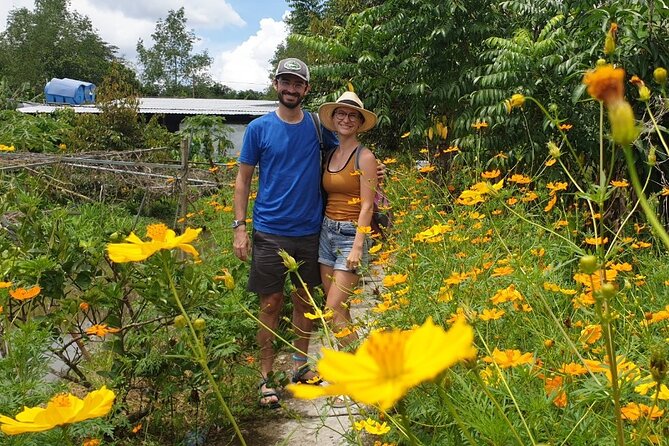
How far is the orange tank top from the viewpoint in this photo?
2523 millimetres

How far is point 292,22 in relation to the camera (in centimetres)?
2027

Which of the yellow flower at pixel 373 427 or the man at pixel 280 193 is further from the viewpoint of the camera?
the man at pixel 280 193

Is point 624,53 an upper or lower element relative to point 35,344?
upper

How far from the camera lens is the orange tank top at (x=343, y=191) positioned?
8.28ft

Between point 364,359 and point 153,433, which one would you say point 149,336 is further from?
Answer: point 364,359

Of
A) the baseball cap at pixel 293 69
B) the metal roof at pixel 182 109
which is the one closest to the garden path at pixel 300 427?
the baseball cap at pixel 293 69

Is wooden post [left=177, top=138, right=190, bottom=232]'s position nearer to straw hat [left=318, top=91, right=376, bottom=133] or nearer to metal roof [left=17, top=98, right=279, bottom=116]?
straw hat [left=318, top=91, right=376, bottom=133]

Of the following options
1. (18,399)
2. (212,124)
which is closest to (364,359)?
(18,399)

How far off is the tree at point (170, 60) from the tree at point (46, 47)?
469 cm

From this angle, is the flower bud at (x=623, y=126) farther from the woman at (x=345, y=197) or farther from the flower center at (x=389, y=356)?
the woman at (x=345, y=197)

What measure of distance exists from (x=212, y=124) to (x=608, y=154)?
5.51 metres

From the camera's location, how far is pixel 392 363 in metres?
0.41

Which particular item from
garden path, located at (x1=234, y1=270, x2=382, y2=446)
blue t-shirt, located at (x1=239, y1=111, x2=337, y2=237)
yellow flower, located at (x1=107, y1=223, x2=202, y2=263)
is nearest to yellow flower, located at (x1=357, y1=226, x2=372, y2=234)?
garden path, located at (x1=234, y1=270, x2=382, y2=446)

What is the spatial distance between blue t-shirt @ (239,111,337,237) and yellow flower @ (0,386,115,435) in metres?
1.81
